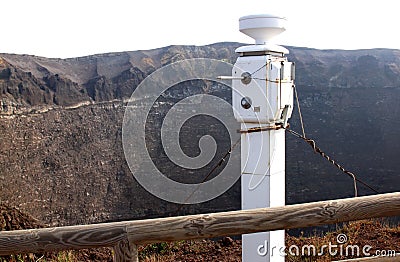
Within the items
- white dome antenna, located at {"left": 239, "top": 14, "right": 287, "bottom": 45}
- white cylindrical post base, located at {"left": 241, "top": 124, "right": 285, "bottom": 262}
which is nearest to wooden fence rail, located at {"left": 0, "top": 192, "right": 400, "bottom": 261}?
white cylindrical post base, located at {"left": 241, "top": 124, "right": 285, "bottom": 262}

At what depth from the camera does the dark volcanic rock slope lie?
11594mm

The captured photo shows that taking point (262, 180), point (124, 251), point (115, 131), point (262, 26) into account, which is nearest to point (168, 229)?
point (124, 251)

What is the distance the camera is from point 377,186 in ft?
45.5

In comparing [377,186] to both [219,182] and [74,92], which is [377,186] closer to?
[74,92]

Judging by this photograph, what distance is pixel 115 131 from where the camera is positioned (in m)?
14.0

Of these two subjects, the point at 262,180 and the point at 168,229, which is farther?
the point at 262,180

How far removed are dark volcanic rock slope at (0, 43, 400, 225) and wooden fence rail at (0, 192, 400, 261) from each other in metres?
8.35

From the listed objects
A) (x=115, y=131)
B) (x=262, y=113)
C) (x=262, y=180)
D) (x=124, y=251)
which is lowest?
(x=115, y=131)

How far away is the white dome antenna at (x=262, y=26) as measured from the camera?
7.41ft

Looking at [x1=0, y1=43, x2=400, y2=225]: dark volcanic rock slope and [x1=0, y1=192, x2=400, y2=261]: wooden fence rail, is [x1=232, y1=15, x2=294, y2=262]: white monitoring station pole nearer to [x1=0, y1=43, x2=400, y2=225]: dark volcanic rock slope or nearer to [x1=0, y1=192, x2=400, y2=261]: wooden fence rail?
[x1=0, y1=192, x2=400, y2=261]: wooden fence rail

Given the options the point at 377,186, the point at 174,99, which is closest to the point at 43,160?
the point at 174,99

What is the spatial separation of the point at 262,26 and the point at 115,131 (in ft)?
39.5

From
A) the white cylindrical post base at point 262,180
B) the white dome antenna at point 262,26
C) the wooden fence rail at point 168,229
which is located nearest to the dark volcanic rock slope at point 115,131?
the white cylindrical post base at point 262,180

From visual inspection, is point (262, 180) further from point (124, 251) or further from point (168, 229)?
point (124, 251)
